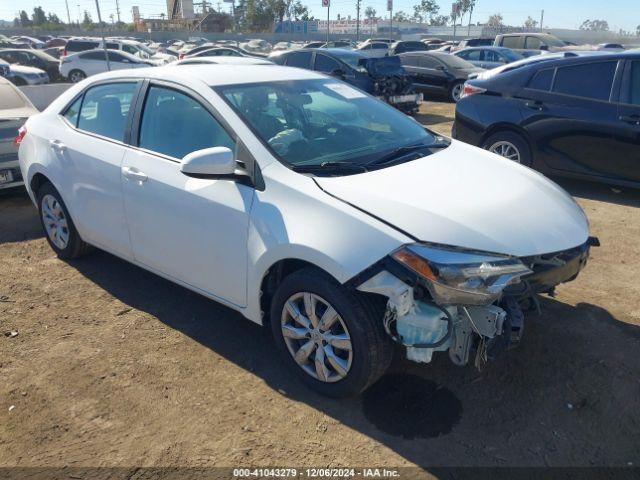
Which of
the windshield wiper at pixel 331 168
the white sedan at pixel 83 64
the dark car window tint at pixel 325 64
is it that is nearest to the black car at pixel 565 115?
the windshield wiper at pixel 331 168

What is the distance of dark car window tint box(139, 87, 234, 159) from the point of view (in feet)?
10.9

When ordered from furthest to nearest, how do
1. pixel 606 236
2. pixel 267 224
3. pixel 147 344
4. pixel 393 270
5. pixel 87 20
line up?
pixel 87 20, pixel 606 236, pixel 147 344, pixel 267 224, pixel 393 270

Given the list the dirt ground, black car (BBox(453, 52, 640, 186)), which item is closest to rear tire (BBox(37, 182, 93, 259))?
the dirt ground

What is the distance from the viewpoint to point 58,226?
4723 mm

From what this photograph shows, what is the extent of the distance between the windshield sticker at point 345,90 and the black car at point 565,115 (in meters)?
3.24

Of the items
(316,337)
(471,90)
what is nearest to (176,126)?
(316,337)

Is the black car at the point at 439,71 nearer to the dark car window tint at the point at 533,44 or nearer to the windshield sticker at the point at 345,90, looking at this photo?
the dark car window tint at the point at 533,44

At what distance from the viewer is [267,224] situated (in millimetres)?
2906

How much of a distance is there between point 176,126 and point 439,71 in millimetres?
12943

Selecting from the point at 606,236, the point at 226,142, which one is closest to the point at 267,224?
the point at 226,142

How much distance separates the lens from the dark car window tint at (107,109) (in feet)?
12.8

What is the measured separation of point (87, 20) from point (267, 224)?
96.9 meters

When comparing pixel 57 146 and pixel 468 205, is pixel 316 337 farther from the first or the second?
pixel 57 146

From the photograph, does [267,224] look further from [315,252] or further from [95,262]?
[95,262]
